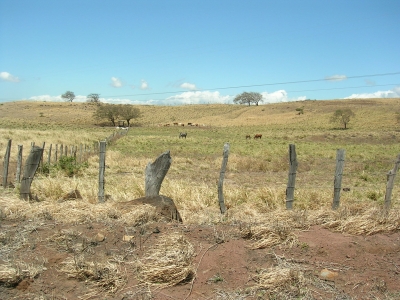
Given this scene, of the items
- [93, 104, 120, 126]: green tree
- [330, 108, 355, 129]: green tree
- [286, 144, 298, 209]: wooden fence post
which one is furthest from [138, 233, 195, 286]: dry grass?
[93, 104, 120, 126]: green tree

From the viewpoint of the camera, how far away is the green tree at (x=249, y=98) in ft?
453

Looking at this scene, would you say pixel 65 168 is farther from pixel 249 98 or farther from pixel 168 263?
pixel 249 98

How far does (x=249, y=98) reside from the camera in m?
139

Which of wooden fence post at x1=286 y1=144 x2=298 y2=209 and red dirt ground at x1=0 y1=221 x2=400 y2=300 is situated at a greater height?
wooden fence post at x1=286 y1=144 x2=298 y2=209

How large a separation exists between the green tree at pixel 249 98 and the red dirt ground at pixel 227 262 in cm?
13428

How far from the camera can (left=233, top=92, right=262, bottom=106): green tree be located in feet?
453

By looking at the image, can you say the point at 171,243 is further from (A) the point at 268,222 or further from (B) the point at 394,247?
(B) the point at 394,247

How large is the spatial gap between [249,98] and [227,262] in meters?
137

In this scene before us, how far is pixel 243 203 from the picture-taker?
9039 mm

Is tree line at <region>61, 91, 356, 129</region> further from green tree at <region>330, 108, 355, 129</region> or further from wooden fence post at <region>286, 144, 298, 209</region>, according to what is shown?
wooden fence post at <region>286, 144, 298, 209</region>

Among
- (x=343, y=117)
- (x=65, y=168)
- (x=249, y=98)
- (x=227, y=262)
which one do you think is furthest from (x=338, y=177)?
(x=249, y=98)

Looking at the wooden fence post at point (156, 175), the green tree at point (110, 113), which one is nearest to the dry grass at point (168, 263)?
the wooden fence post at point (156, 175)

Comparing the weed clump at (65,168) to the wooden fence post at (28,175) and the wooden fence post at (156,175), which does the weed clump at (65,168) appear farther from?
the wooden fence post at (156,175)

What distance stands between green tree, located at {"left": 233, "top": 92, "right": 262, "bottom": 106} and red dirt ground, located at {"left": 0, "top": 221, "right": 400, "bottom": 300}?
134 metres
